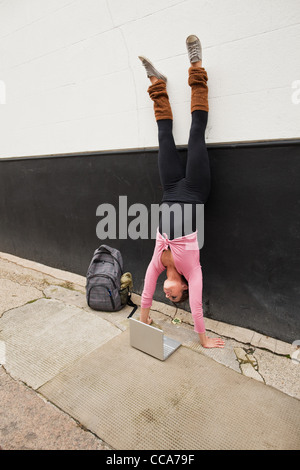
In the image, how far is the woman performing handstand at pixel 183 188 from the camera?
2445 mm

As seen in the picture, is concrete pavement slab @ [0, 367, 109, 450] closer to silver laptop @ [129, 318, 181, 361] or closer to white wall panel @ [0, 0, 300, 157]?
silver laptop @ [129, 318, 181, 361]

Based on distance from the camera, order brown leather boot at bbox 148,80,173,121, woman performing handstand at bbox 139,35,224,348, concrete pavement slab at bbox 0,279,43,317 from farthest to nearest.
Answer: concrete pavement slab at bbox 0,279,43,317 < brown leather boot at bbox 148,80,173,121 < woman performing handstand at bbox 139,35,224,348

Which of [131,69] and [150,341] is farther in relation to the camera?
[131,69]

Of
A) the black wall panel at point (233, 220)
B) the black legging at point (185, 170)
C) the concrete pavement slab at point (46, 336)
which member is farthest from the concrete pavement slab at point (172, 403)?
the black legging at point (185, 170)

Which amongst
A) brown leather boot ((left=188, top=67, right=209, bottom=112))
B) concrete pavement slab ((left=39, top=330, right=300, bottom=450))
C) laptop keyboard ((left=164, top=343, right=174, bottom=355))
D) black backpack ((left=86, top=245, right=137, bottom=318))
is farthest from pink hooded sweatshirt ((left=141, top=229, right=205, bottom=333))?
brown leather boot ((left=188, top=67, right=209, bottom=112))

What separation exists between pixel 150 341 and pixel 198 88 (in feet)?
7.25

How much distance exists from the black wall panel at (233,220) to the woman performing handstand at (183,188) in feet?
0.62

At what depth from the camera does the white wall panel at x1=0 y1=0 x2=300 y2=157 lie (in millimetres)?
2211

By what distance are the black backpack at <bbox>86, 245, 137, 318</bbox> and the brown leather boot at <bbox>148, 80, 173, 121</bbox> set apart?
5.30ft

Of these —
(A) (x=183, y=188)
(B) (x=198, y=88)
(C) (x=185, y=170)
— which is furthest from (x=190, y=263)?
(B) (x=198, y=88)

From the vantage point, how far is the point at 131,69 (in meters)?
2.91

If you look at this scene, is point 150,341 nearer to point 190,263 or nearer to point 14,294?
point 190,263

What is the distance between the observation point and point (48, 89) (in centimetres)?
369
